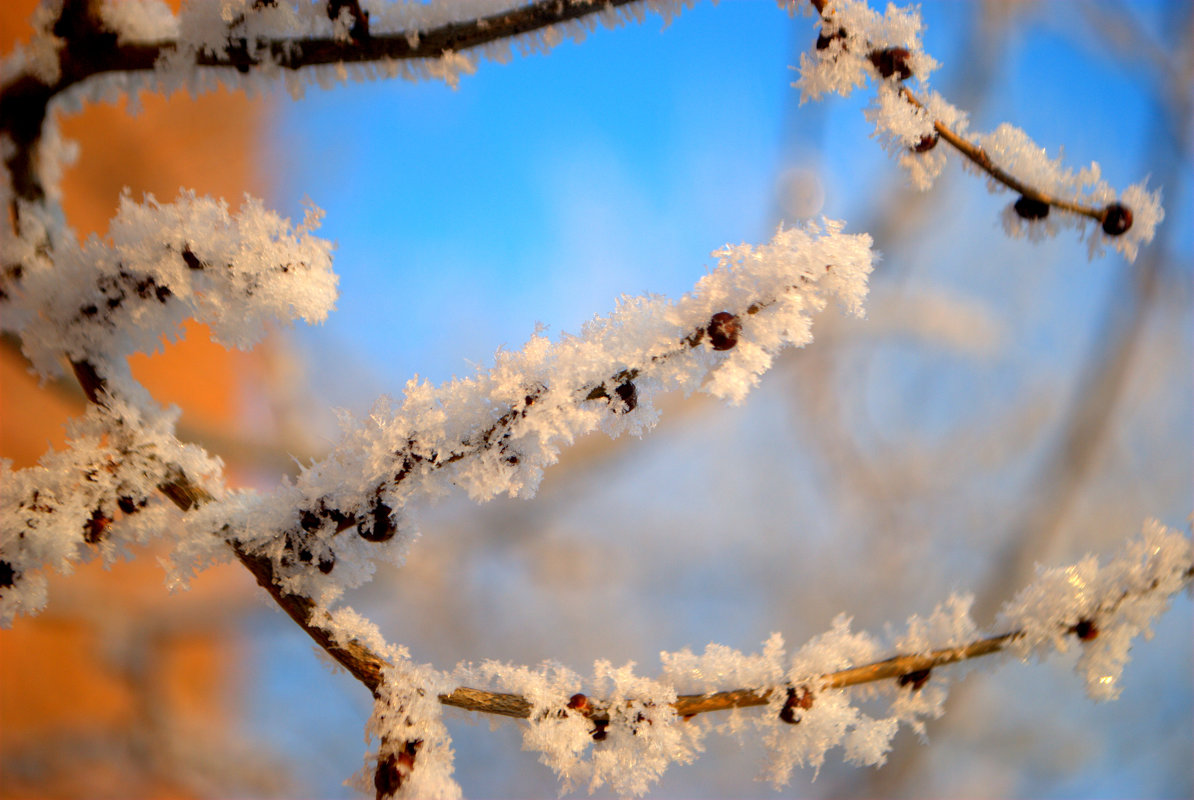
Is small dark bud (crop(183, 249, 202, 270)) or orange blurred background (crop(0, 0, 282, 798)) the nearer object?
small dark bud (crop(183, 249, 202, 270))

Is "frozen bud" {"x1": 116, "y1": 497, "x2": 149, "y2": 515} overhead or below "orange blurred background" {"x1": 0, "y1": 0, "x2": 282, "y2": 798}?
below

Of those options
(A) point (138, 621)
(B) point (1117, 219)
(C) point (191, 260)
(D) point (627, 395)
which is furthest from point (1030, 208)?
(A) point (138, 621)

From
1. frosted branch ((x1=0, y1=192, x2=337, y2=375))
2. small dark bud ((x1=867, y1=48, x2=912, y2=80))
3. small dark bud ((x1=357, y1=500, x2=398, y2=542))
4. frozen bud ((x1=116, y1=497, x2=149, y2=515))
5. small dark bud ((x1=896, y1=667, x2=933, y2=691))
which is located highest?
small dark bud ((x1=867, y1=48, x2=912, y2=80))

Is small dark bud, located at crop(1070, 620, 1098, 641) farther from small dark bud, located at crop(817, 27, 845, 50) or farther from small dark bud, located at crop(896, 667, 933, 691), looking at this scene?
small dark bud, located at crop(817, 27, 845, 50)

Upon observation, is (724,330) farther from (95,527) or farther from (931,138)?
(95,527)

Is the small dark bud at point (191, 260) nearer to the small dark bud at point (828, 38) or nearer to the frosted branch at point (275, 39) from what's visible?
the frosted branch at point (275, 39)

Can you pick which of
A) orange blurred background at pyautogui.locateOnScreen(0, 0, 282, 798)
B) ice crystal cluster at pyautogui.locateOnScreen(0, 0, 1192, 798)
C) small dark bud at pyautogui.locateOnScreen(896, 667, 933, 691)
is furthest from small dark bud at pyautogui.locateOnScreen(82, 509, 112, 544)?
orange blurred background at pyautogui.locateOnScreen(0, 0, 282, 798)
